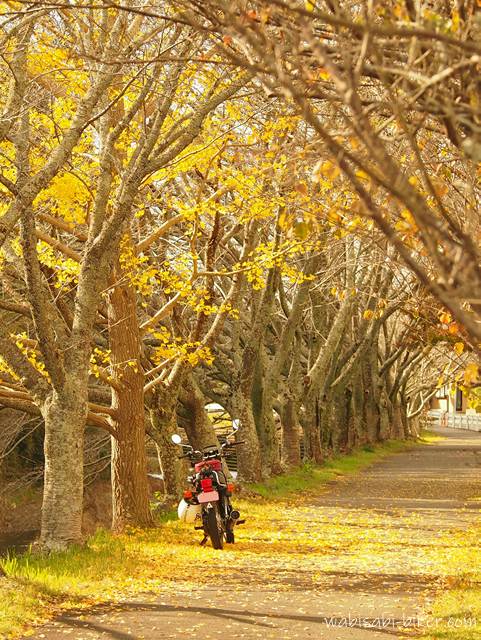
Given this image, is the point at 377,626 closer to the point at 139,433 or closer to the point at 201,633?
the point at 201,633

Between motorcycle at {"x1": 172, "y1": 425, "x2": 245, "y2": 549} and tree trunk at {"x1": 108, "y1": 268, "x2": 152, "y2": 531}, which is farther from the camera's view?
tree trunk at {"x1": 108, "y1": 268, "x2": 152, "y2": 531}

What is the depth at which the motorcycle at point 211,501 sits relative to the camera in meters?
12.0

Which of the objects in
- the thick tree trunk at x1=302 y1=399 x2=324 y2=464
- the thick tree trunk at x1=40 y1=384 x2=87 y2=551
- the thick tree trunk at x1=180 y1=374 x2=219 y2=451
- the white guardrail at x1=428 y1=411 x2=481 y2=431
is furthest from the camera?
the white guardrail at x1=428 y1=411 x2=481 y2=431

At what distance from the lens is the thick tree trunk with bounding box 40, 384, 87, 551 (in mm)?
11078

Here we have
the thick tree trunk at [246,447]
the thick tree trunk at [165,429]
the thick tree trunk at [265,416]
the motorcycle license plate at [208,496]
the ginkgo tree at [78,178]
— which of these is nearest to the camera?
the ginkgo tree at [78,178]

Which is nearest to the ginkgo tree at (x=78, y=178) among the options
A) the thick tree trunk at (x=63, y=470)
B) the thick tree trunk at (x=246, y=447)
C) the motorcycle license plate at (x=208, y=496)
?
the thick tree trunk at (x=63, y=470)

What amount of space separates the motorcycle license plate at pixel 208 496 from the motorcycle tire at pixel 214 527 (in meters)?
0.19

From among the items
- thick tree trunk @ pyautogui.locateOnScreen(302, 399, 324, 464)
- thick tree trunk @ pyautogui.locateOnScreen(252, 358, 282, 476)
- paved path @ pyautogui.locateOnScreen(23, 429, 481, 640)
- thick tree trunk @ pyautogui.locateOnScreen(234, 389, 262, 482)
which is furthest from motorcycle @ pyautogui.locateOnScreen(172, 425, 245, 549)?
thick tree trunk @ pyautogui.locateOnScreen(302, 399, 324, 464)

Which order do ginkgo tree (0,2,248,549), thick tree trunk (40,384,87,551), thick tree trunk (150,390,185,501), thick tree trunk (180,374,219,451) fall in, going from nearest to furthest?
ginkgo tree (0,2,248,549), thick tree trunk (40,384,87,551), thick tree trunk (150,390,185,501), thick tree trunk (180,374,219,451)

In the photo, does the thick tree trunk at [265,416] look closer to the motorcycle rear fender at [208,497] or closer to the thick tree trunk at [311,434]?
the thick tree trunk at [311,434]

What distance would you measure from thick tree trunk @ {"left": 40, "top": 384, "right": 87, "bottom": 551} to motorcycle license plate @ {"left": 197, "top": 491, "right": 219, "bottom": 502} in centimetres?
150

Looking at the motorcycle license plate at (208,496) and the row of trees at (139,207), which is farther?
the motorcycle license plate at (208,496)

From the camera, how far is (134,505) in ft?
46.6

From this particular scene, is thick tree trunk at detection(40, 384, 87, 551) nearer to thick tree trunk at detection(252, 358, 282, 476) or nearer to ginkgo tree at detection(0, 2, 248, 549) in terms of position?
ginkgo tree at detection(0, 2, 248, 549)
